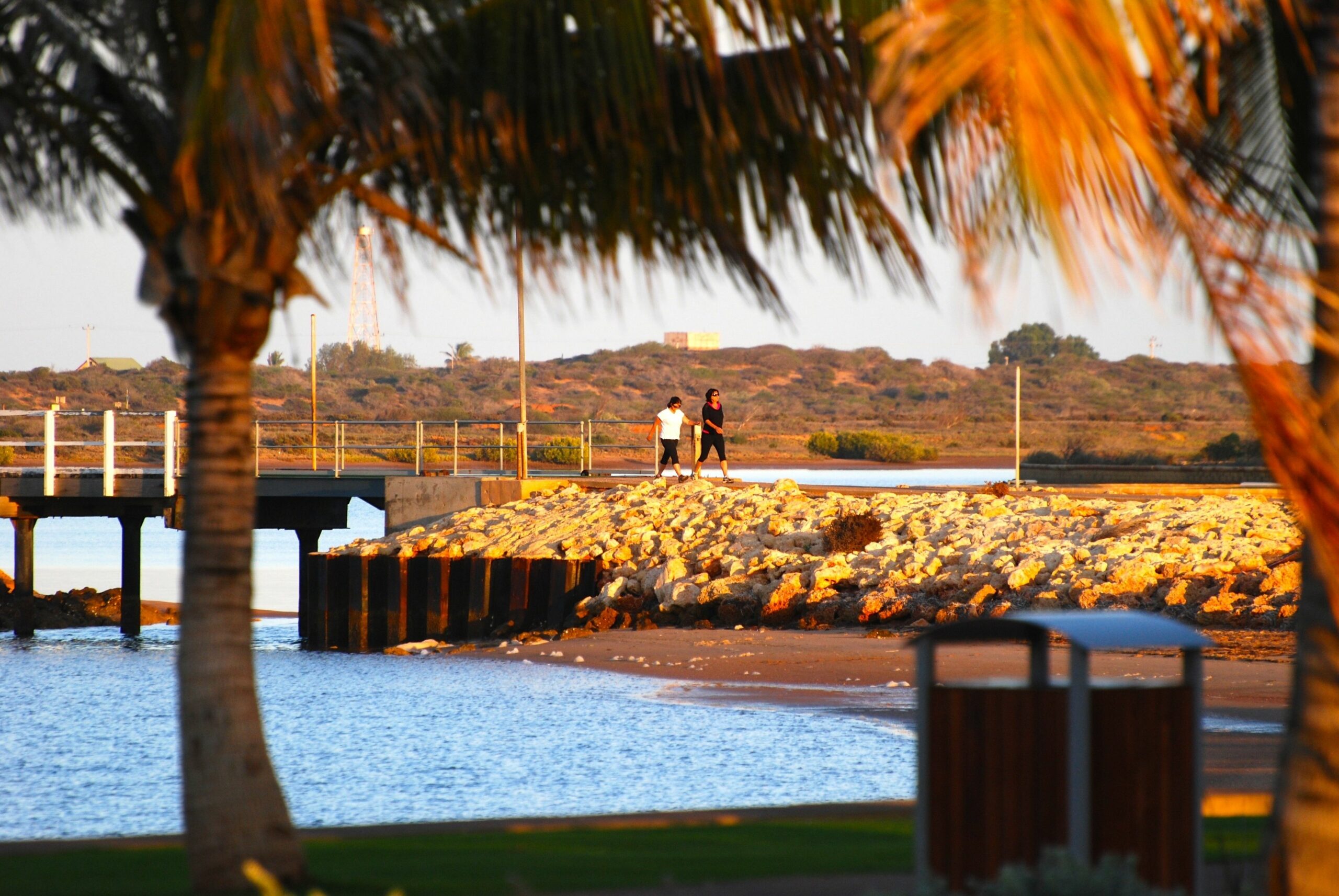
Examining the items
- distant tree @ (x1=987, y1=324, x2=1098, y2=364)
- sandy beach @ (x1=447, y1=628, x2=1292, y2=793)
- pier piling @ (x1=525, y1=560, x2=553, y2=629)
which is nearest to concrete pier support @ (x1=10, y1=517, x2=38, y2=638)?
pier piling @ (x1=525, y1=560, x2=553, y2=629)

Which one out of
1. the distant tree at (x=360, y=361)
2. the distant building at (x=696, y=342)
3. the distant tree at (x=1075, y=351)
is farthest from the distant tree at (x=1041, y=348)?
the distant tree at (x=360, y=361)

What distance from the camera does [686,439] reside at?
210ft

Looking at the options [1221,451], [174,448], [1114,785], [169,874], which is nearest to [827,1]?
[1114,785]

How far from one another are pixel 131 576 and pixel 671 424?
10.8m

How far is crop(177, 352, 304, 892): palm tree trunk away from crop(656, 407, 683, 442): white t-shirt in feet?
70.5

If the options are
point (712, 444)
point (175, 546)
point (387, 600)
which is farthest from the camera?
point (175, 546)

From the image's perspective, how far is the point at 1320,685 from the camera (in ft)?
15.2

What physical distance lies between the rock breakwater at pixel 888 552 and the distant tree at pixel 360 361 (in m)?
57.0

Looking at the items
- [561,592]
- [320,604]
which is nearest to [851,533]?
[561,592]

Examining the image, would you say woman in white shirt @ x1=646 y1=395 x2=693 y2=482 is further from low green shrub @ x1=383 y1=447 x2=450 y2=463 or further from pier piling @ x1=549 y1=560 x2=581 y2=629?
low green shrub @ x1=383 y1=447 x2=450 y2=463

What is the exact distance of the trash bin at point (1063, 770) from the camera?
478cm

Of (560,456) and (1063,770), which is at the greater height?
(560,456)

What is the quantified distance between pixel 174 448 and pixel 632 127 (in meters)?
23.7

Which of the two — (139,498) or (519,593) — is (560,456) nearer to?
(139,498)
